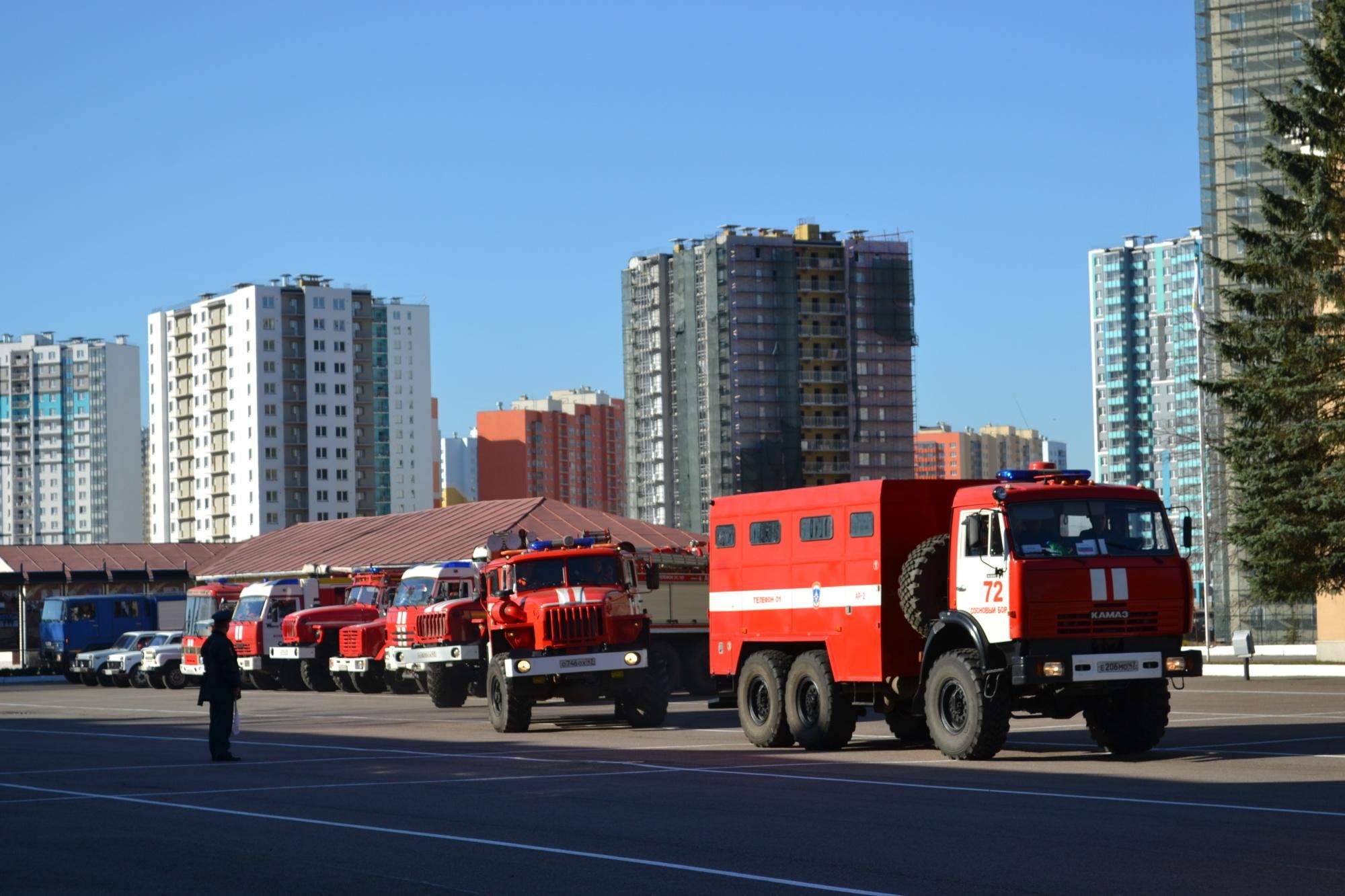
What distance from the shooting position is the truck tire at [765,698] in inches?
869

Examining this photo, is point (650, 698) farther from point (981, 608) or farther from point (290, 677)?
point (290, 677)

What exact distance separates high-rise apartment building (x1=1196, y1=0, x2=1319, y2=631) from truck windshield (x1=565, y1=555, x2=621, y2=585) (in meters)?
51.3

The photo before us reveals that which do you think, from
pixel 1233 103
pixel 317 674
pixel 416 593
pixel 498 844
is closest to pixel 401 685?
pixel 317 674

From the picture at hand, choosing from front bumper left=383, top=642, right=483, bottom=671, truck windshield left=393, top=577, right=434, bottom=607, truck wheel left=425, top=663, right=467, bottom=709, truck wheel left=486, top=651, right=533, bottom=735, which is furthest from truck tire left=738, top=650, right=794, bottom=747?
truck windshield left=393, top=577, right=434, bottom=607

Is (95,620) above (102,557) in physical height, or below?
below

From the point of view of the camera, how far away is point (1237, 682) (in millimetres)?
37375

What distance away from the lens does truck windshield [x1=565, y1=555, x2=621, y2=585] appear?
93.2ft

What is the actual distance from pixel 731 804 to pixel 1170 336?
7289 inches

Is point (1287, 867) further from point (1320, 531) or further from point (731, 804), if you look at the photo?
point (1320, 531)

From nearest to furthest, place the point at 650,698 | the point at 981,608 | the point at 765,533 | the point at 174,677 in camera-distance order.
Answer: the point at 981,608, the point at 765,533, the point at 650,698, the point at 174,677

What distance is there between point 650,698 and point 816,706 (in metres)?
6.75

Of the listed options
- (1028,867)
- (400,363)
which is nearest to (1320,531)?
(1028,867)

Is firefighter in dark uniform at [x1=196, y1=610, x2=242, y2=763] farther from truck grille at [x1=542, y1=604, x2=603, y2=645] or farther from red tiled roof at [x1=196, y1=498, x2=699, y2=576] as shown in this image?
red tiled roof at [x1=196, y1=498, x2=699, y2=576]

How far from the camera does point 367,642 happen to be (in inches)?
1683
